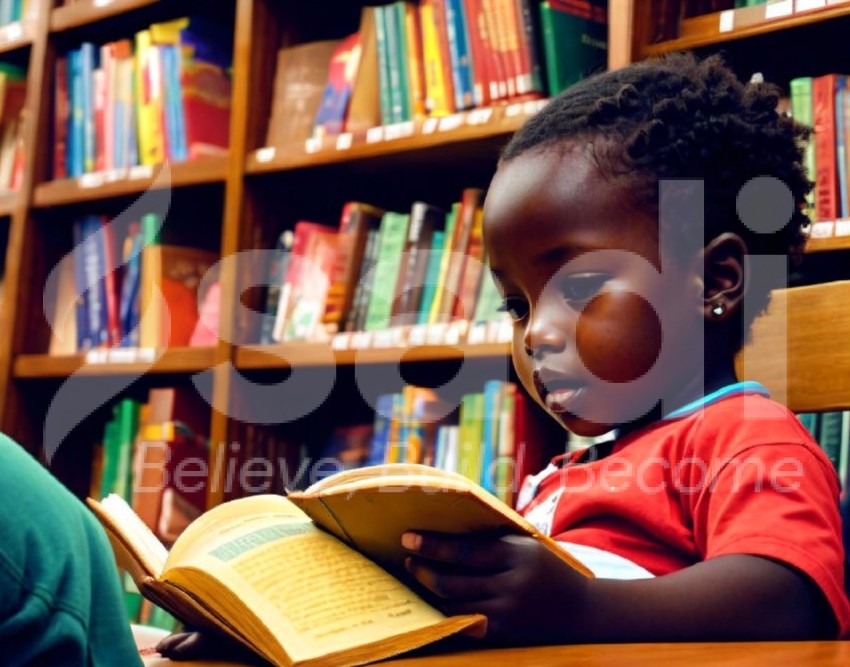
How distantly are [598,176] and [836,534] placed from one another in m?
0.40

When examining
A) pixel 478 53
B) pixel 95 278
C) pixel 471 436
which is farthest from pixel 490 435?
pixel 95 278

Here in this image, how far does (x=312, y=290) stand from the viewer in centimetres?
210

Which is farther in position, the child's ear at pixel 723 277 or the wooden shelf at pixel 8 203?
the wooden shelf at pixel 8 203

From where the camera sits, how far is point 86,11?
251 centimetres

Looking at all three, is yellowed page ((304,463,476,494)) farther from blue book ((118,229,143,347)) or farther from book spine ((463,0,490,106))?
blue book ((118,229,143,347))

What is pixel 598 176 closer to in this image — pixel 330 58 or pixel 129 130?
pixel 330 58

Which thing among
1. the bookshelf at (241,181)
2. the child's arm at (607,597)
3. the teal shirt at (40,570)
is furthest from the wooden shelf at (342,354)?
the teal shirt at (40,570)

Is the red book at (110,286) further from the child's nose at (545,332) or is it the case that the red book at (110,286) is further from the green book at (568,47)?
the child's nose at (545,332)

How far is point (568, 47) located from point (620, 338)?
908mm

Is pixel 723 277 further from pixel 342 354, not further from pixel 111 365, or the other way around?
pixel 111 365

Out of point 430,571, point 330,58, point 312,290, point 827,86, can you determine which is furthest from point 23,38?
point 430,571

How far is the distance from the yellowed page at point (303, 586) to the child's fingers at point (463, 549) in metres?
0.04

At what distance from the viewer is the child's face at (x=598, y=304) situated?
1.00 metres

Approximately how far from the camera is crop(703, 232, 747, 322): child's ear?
103 centimetres
